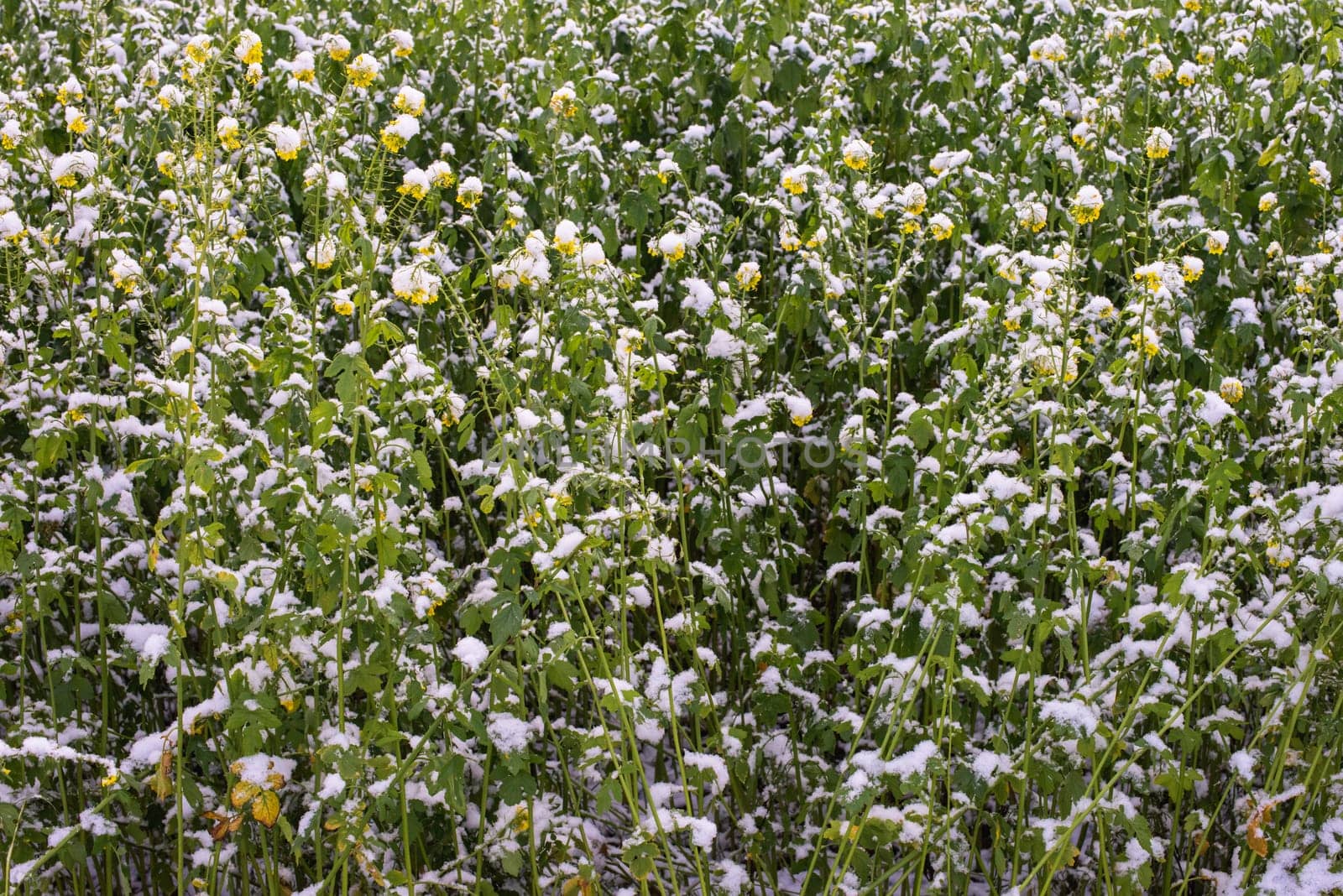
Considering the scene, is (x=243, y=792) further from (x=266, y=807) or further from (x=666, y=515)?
(x=666, y=515)

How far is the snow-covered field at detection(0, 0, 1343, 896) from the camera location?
2834mm

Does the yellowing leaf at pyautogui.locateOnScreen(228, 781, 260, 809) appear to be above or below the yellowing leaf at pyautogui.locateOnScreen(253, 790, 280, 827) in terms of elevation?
above

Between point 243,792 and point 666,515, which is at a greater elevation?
point 666,515

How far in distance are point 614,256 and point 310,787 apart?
2353mm

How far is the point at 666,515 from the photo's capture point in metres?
3.17

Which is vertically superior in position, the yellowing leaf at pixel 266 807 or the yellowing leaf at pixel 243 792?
the yellowing leaf at pixel 243 792

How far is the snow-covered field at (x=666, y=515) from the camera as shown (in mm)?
2834

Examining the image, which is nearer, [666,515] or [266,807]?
[266,807]

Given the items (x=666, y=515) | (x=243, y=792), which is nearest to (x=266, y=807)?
(x=243, y=792)

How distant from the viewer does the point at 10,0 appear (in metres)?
6.08

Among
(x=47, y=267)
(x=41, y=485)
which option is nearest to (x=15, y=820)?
(x=41, y=485)

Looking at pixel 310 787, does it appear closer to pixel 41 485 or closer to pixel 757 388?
pixel 41 485

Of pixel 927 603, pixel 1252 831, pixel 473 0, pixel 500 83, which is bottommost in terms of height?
pixel 1252 831

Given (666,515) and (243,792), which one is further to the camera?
(666,515)
